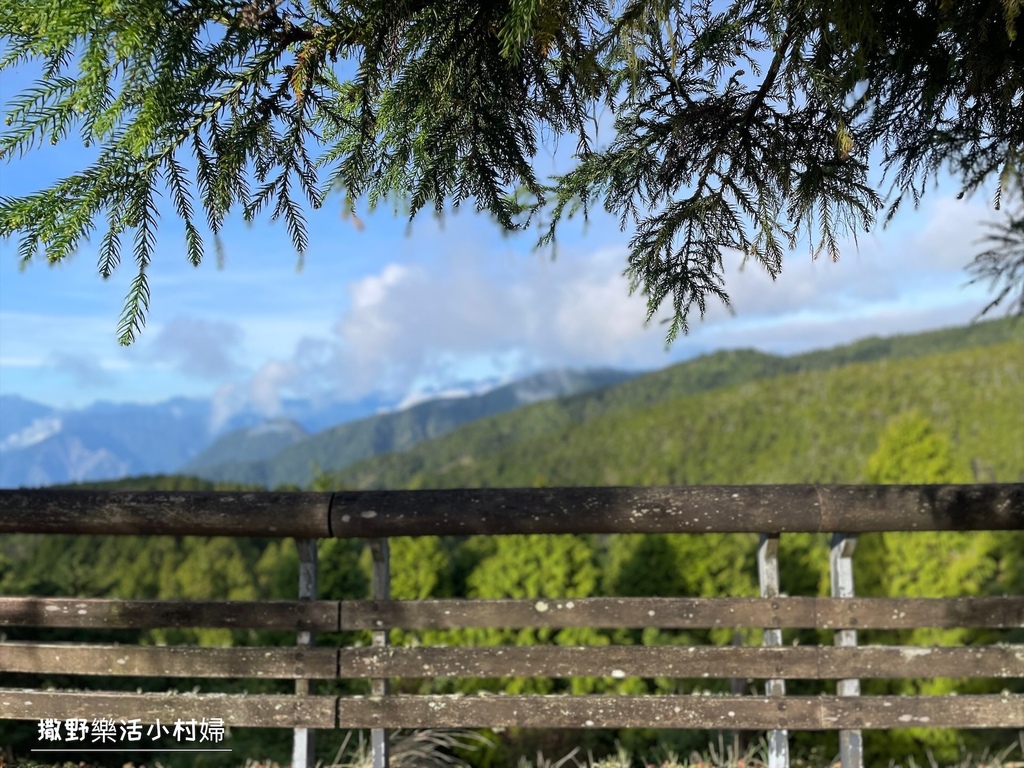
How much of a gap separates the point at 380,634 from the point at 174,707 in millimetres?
978

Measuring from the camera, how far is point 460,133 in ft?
9.23

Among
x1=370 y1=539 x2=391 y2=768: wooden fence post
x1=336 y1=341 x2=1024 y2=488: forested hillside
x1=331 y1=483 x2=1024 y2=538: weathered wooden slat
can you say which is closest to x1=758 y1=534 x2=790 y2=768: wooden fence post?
x1=331 y1=483 x2=1024 y2=538: weathered wooden slat

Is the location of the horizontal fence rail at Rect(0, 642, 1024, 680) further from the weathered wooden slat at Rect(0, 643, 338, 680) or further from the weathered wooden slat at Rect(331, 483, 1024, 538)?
the weathered wooden slat at Rect(331, 483, 1024, 538)

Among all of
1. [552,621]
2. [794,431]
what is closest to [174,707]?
[552,621]

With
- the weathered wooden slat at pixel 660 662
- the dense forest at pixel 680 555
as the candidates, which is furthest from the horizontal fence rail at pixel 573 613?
the dense forest at pixel 680 555

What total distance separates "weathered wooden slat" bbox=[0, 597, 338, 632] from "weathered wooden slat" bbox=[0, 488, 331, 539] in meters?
0.30

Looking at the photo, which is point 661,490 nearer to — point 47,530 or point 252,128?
point 252,128

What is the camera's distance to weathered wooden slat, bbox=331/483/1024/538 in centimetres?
331

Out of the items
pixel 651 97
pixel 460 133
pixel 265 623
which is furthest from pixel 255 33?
pixel 265 623

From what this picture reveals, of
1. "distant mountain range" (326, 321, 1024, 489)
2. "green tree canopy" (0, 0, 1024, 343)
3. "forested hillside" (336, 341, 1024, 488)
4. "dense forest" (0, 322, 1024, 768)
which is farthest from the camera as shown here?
"forested hillside" (336, 341, 1024, 488)

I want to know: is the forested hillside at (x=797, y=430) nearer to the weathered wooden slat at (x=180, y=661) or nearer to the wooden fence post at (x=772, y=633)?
the wooden fence post at (x=772, y=633)

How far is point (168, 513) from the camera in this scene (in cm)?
338

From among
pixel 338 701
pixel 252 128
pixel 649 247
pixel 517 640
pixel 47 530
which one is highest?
pixel 252 128

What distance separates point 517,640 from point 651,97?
38.4 ft
